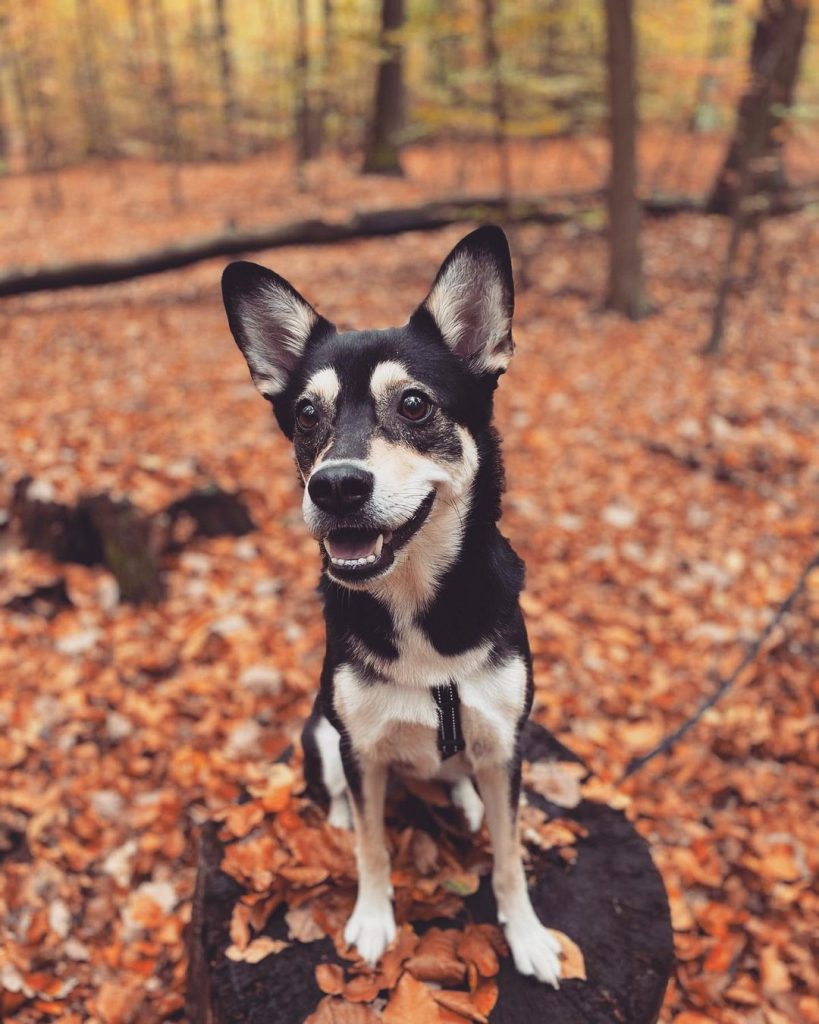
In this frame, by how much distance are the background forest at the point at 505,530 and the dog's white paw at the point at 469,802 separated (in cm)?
14

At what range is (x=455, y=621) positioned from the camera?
223 cm

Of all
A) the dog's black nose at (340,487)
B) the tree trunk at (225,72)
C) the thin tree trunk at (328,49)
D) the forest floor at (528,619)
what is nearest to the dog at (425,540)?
the dog's black nose at (340,487)

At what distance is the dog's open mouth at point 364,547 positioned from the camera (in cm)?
197

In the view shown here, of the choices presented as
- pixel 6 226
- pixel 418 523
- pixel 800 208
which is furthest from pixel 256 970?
pixel 6 226

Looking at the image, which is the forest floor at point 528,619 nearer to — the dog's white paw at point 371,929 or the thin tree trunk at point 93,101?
the dog's white paw at point 371,929

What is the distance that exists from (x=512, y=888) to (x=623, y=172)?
27.3 ft

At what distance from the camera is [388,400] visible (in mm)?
2182

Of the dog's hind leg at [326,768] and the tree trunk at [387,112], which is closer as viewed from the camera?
the dog's hind leg at [326,768]

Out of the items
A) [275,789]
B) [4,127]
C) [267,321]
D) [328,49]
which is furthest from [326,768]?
[4,127]

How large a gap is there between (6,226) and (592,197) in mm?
12299

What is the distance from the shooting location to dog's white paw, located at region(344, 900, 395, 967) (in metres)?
2.48

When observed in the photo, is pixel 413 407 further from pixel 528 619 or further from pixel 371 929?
pixel 528 619

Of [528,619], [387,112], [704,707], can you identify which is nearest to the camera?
[704,707]

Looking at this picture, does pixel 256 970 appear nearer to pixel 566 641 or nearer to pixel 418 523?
pixel 418 523
